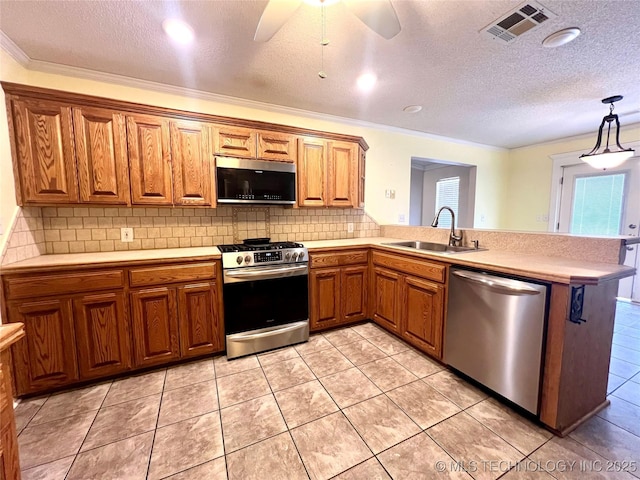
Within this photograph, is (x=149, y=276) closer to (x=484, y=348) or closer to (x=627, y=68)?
(x=484, y=348)

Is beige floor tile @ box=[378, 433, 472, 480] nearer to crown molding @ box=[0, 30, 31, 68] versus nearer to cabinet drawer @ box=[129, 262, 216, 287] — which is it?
cabinet drawer @ box=[129, 262, 216, 287]

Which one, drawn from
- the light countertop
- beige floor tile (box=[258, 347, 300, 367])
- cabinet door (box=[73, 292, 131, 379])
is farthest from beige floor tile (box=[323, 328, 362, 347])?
cabinet door (box=[73, 292, 131, 379])

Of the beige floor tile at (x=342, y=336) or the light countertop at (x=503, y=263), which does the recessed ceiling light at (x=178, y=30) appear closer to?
the light countertop at (x=503, y=263)

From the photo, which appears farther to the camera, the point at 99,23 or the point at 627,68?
the point at 627,68

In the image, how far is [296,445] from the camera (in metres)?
1.45

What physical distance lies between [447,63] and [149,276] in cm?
293

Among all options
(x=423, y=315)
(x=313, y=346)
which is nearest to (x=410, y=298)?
(x=423, y=315)

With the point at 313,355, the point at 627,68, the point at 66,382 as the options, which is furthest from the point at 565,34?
the point at 66,382

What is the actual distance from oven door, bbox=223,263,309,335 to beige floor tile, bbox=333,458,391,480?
4.51 ft

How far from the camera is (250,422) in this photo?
1620 mm

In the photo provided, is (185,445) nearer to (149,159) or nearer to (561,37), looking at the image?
(149,159)

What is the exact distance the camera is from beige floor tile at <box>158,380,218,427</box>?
65.8 inches

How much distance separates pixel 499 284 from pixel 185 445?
2085 mm

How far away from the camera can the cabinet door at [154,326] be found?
6.75ft
